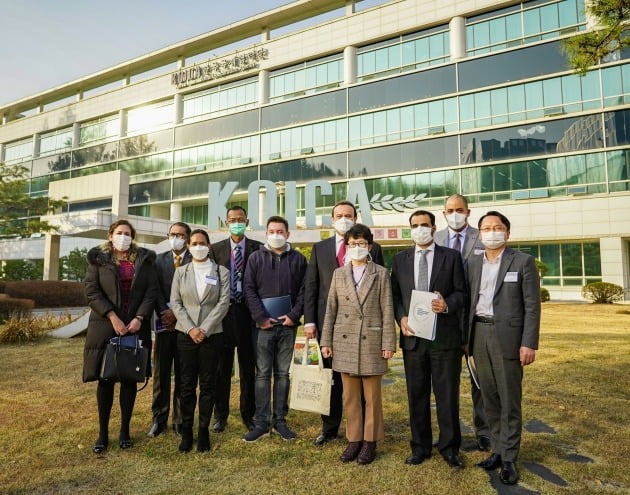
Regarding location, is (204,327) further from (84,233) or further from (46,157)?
(46,157)

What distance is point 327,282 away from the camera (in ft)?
14.6

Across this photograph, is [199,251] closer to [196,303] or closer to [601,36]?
[196,303]

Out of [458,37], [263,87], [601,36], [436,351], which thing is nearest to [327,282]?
[436,351]

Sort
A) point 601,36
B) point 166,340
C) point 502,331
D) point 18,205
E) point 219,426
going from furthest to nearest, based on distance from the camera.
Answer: point 18,205 < point 601,36 < point 166,340 < point 219,426 < point 502,331

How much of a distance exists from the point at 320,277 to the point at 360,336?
81 centimetres

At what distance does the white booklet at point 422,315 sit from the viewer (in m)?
3.80

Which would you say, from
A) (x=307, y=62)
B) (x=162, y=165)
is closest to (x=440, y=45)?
(x=307, y=62)

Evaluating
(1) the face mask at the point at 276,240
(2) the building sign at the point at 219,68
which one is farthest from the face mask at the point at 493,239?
(2) the building sign at the point at 219,68

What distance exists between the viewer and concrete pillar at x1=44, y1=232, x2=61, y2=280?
1092 inches

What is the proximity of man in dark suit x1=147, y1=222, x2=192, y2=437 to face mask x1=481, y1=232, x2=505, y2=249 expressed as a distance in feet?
10.0

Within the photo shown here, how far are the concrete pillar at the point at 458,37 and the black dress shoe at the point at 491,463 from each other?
2855 cm

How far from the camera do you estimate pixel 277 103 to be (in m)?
33.8

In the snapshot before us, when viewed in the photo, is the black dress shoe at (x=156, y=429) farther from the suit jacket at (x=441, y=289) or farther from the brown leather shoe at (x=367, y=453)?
the suit jacket at (x=441, y=289)

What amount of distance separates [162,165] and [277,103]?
39.5 ft
